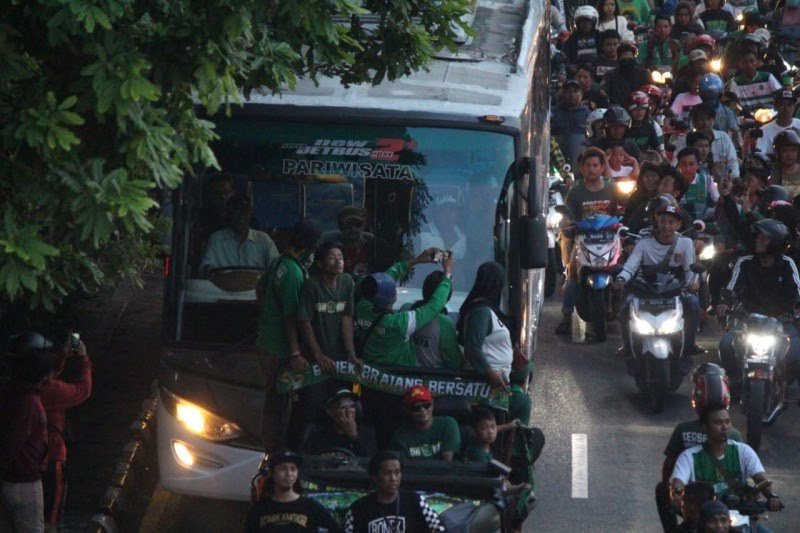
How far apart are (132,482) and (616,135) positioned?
8.42 metres

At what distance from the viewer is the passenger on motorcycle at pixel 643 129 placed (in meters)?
20.1

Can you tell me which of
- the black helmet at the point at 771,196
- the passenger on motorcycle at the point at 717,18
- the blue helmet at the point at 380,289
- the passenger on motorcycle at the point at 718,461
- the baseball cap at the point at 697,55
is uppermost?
the blue helmet at the point at 380,289

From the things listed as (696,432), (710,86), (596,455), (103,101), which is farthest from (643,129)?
(103,101)

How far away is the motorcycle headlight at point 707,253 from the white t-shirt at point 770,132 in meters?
3.55

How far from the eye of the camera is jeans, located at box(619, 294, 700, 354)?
15164mm

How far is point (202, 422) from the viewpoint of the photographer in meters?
11.4

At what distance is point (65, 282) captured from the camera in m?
9.12

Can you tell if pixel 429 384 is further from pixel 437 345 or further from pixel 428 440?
pixel 428 440

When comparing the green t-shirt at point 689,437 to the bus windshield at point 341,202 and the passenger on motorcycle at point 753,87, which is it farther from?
the passenger on motorcycle at point 753,87

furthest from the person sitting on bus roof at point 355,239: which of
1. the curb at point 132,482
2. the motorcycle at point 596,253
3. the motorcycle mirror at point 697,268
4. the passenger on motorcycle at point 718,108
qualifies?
the passenger on motorcycle at point 718,108

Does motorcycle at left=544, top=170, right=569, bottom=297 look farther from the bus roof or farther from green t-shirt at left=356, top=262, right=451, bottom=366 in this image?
green t-shirt at left=356, top=262, right=451, bottom=366

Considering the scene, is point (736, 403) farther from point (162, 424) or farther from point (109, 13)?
point (109, 13)

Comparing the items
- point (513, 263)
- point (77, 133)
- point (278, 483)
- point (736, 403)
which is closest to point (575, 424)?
point (736, 403)

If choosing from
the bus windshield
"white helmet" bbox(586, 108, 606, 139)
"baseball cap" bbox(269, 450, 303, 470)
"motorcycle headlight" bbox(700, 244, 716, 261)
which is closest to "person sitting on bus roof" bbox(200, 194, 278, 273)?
the bus windshield
